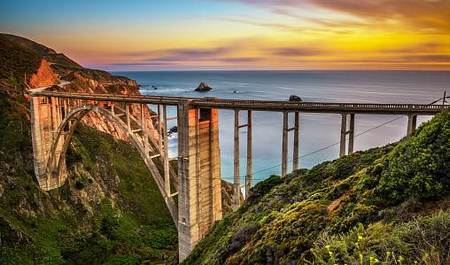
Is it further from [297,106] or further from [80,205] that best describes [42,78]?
[297,106]

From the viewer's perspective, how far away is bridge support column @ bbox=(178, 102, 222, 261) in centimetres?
2445

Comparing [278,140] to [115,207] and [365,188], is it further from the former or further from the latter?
[365,188]

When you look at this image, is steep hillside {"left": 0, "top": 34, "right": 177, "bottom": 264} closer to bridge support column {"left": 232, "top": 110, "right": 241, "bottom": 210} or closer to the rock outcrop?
the rock outcrop

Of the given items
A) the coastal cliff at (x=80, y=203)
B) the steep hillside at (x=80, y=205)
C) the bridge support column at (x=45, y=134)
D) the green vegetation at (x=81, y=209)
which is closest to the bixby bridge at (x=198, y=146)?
the steep hillside at (x=80, y=205)

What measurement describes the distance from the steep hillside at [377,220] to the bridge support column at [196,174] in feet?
34.1

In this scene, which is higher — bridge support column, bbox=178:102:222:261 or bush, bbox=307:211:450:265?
bush, bbox=307:211:450:265

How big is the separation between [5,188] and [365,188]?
34.4m

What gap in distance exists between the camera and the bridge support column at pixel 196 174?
Result: 2445 centimetres

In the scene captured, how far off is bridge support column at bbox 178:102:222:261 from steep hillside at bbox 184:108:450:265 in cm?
1041

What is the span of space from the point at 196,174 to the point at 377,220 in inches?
680

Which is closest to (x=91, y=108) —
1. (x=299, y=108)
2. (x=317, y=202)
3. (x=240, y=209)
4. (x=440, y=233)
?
(x=240, y=209)

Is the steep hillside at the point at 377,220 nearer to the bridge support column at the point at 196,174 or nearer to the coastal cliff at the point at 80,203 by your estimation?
the bridge support column at the point at 196,174

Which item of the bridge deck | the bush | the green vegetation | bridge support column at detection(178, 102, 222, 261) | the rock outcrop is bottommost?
the green vegetation

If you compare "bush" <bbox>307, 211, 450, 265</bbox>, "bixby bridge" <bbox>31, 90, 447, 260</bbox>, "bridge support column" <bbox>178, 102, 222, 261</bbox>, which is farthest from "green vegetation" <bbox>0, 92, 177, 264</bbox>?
A: "bush" <bbox>307, 211, 450, 265</bbox>
